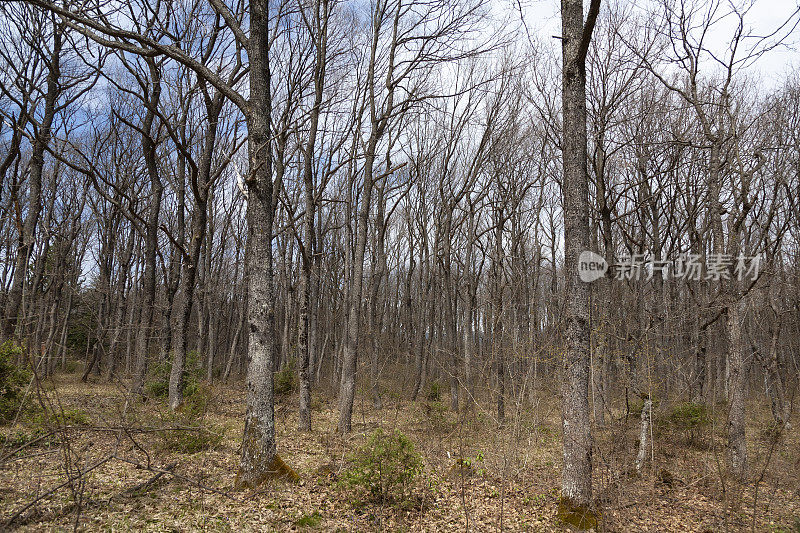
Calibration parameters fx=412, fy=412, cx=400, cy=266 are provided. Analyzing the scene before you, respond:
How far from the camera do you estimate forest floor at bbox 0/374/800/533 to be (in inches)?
151

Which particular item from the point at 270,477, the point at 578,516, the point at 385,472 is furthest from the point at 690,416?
the point at 270,477

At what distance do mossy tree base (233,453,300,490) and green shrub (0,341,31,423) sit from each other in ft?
16.1

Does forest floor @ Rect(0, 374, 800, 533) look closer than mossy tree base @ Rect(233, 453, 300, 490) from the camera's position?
Yes

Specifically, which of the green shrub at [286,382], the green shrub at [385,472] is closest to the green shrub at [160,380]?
the green shrub at [286,382]

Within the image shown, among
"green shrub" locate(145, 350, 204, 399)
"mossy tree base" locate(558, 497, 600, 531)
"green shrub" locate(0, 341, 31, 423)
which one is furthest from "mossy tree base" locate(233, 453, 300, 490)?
"green shrub" locate(145, 350, 204, 399)

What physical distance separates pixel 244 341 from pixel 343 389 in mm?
20306

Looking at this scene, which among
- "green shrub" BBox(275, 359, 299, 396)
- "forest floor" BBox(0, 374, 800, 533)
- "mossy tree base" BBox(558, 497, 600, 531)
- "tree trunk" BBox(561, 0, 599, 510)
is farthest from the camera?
"green shrub" BBox(275, 359, 299, 396)

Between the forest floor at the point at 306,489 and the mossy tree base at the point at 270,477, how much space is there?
0.30 ft

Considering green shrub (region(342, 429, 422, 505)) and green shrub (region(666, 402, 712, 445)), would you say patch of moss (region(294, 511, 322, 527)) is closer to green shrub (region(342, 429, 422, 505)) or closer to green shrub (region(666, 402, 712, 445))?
green shrub (region(342, 429, 422, 505))

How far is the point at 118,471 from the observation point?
511cm

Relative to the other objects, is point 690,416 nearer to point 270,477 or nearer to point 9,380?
point 270,477

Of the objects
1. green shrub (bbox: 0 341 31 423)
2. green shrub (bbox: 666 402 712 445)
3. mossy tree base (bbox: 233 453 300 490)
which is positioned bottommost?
green shrub (bbox: 666 402 712 445)

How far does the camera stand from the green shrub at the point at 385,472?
15.9ft

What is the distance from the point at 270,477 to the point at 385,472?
1397 mm
